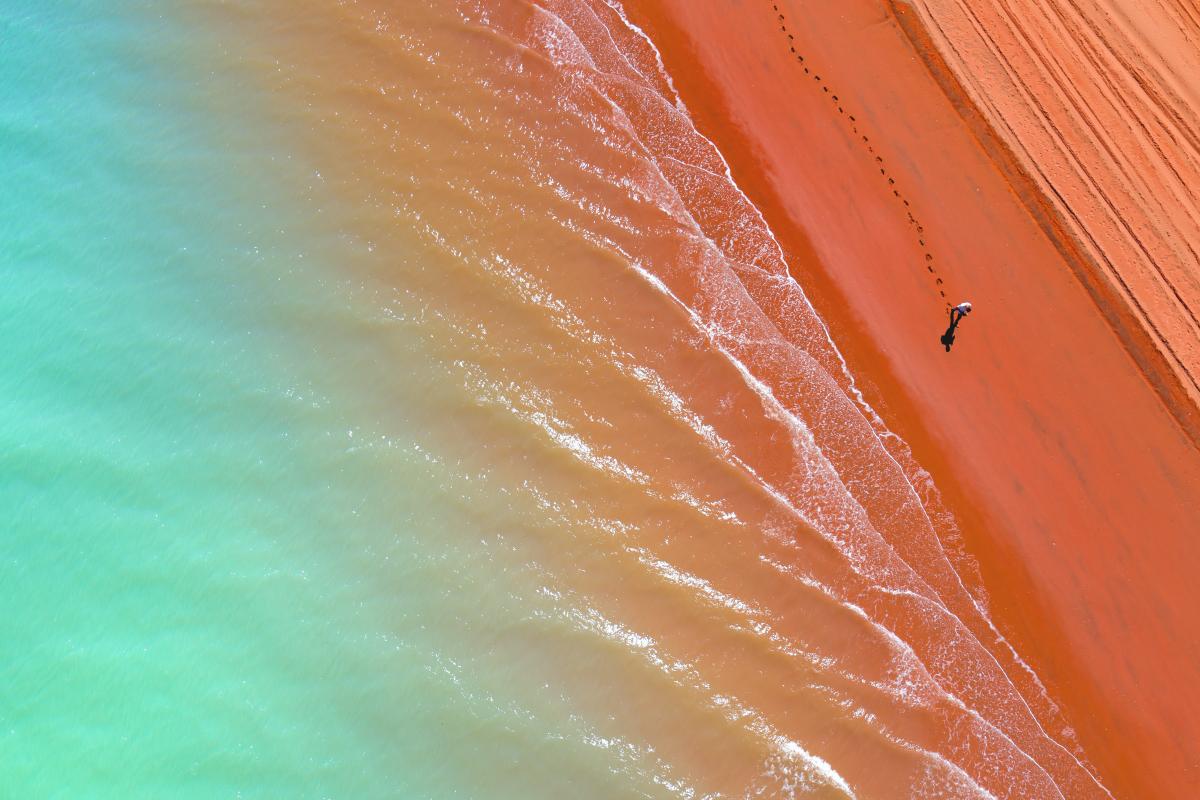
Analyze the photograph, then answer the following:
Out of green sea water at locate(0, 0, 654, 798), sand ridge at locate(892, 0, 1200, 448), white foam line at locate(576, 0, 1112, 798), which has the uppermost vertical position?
sand ridge at locate(892, 0, 1200, 448)

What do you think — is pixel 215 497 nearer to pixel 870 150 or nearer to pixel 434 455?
pixel 434 455

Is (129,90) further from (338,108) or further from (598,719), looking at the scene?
(598,719)

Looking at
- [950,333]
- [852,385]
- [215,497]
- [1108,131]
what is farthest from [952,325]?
[215,497]

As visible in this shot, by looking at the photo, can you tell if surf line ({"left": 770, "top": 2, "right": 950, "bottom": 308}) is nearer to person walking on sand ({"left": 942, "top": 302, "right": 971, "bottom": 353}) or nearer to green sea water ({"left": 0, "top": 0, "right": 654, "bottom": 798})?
person walking on sand ({"left": 942, "top": 302, "right": 971, "bottom": 353})

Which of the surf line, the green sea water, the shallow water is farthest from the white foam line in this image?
the green sea water

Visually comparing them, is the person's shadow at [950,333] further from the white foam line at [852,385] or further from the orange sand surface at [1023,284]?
the white foam line at [852,385]

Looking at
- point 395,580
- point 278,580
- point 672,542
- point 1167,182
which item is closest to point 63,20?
point 278,580
